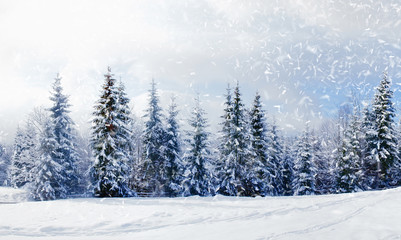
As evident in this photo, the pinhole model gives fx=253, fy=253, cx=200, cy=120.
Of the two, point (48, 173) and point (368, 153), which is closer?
point (48, 173)

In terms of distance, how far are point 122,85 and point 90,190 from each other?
1108cm

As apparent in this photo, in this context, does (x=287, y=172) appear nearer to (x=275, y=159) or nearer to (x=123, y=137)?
(x=275, y=159)

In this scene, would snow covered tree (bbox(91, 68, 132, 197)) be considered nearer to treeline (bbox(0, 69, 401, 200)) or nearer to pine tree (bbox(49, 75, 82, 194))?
treeline (bbox(0, 69, 401, 200))

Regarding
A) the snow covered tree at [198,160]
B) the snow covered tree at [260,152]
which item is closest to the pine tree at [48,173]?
the snow covered tree at [198,160]

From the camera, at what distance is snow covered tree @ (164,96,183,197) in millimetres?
27348

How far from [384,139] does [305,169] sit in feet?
29.8

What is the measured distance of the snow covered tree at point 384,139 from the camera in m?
28.0

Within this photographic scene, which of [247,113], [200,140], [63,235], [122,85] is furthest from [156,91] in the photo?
[63,235]

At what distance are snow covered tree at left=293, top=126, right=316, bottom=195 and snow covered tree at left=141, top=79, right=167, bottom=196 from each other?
55.1 ft

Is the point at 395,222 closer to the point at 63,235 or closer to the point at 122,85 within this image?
the point at 63,235

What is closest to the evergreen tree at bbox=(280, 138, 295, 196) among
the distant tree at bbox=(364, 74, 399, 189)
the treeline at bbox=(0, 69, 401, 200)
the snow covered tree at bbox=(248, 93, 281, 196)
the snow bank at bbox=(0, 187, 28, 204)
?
the treeline at bbox=(0, 69, 401, 200)

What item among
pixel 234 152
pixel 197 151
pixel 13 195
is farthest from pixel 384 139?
pixel 13 195

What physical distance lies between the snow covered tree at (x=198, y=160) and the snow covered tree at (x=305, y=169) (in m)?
12.0

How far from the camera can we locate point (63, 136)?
2702 centimetres
